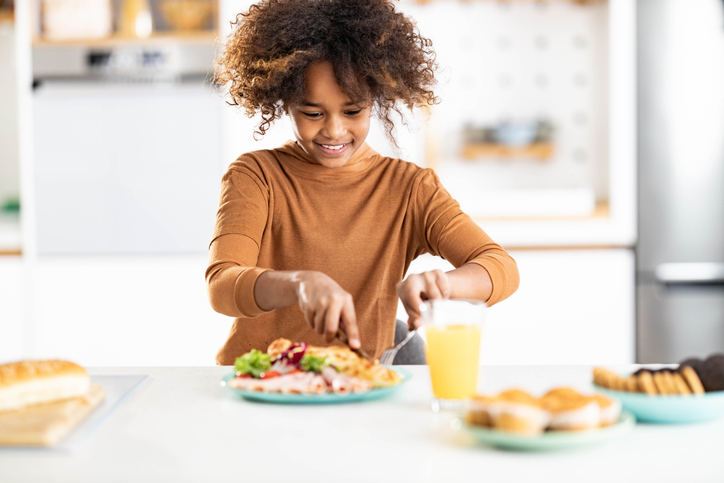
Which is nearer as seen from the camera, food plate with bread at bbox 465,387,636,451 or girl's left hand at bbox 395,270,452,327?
food plate with bread at bbox 465,387,636,451

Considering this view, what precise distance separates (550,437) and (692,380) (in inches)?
8.2

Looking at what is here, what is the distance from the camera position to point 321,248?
1518mm

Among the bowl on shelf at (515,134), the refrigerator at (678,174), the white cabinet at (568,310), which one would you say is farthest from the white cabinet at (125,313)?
the refrigerator at (678,174)

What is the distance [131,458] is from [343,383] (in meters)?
0.29

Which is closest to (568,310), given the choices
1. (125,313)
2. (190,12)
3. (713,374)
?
(125,313)

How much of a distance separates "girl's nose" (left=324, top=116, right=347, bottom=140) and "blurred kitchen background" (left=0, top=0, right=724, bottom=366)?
1460 mm

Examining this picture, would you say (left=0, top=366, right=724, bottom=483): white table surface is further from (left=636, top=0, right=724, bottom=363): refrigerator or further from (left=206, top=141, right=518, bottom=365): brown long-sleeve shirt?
(left=636, top=0, right=724, bottom=363): refrigerator

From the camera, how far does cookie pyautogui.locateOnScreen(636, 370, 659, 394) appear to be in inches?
32.4

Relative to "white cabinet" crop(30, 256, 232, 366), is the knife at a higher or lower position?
higher

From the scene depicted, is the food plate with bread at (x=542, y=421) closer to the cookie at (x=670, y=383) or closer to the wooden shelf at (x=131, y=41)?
the cookie at (x=670, y=383)

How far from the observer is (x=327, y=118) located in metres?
1.37

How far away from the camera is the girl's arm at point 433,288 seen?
3.48 ft

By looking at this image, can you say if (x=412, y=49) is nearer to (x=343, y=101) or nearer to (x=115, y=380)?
(x=343, y=101)

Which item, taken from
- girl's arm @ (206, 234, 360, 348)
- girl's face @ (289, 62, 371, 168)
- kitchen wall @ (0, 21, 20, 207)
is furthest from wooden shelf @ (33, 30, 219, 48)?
girl's arm @ (206, 234, 360, 348)
